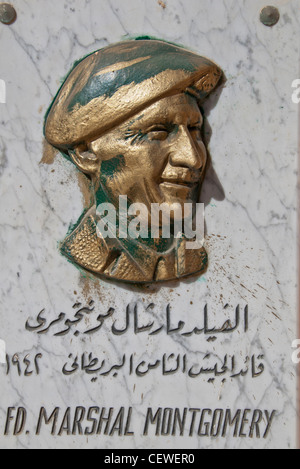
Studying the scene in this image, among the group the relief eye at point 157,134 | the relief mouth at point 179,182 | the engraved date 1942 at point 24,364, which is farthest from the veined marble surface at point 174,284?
the relief eye at point 157,134

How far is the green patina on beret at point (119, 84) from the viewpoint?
2326mm

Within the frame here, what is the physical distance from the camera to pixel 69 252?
2.43m

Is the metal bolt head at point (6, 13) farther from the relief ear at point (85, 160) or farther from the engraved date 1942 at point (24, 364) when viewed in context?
the engraved date 1942 at point (24, 364)

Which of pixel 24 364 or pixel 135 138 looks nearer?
pixel 135 138

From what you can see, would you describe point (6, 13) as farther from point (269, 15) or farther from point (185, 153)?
point (269, 15)

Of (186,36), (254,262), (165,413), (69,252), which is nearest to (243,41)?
(186,36)

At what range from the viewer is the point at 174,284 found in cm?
248

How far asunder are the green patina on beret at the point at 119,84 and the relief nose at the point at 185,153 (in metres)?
0.18

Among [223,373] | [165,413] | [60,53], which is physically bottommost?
[165,413]

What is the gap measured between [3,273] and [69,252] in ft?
1.02

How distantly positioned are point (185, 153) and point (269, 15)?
2.44ft

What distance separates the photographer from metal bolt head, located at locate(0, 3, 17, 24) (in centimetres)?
241

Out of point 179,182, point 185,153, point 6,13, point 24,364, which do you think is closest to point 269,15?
point 185,153
